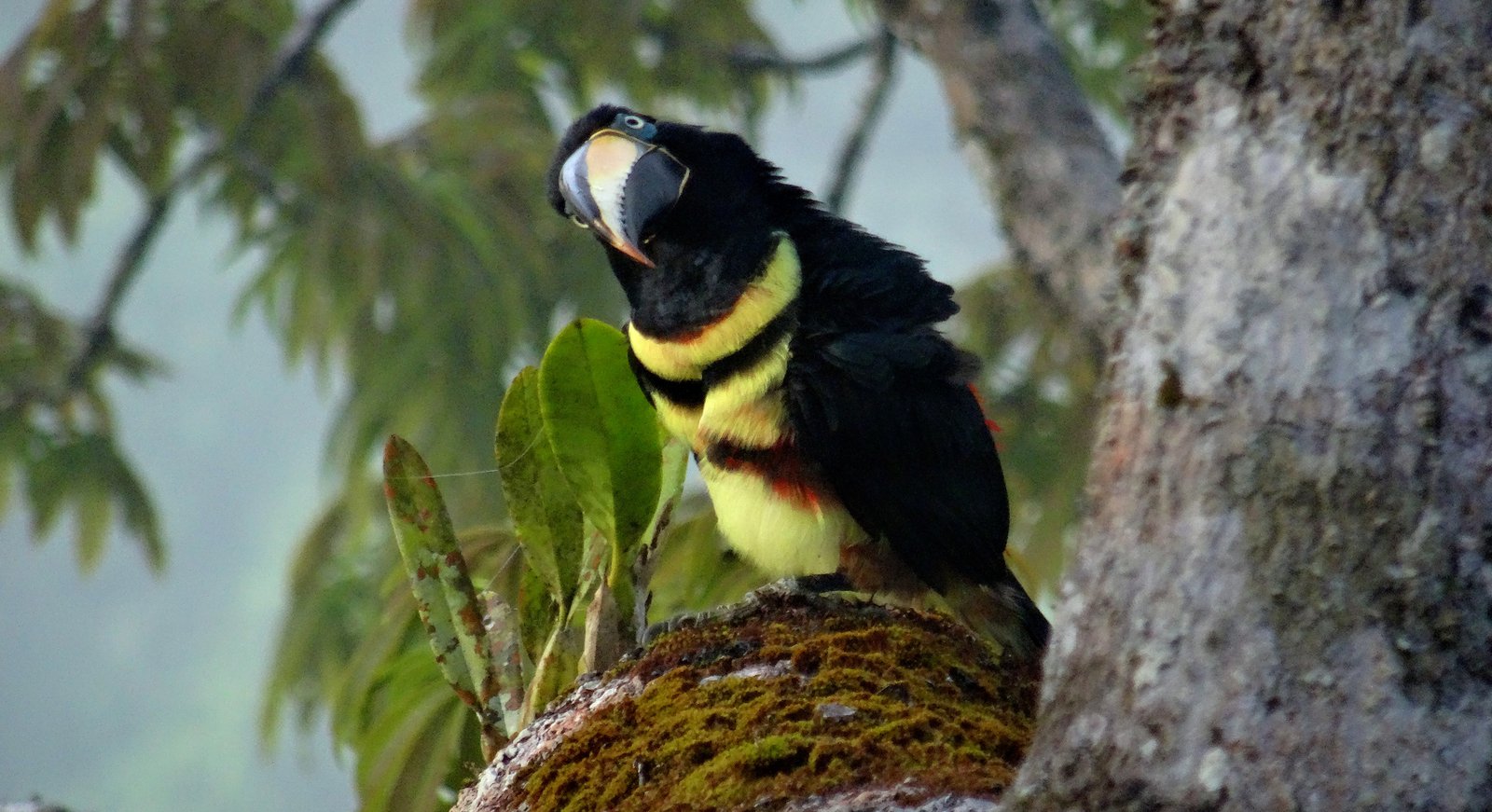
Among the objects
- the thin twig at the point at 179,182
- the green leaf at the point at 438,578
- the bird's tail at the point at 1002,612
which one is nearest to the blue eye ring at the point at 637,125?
the green leaf at the point at 438,578

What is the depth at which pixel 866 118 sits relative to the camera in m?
3.80

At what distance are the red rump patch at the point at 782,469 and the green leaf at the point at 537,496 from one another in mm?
208

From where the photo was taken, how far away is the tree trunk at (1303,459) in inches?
30.7

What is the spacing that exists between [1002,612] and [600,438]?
0.47 metres

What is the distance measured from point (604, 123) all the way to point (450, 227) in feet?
8.98

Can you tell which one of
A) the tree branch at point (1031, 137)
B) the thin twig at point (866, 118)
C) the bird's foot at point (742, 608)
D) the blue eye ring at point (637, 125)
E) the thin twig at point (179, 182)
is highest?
the thin twig at point (179, 182)

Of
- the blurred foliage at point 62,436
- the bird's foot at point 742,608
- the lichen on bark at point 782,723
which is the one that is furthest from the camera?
the blurred foliage at point 62,436

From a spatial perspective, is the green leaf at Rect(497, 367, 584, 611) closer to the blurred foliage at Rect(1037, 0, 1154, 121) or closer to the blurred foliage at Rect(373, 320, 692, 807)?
the blurred foliage at Rect(373, 320, 692, 807)

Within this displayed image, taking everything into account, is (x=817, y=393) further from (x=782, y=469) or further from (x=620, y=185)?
(x=620, y=185)

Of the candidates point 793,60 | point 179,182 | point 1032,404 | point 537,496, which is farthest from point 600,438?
point 179,182

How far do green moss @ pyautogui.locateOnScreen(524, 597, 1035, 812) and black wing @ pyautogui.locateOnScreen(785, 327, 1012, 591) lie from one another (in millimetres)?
244

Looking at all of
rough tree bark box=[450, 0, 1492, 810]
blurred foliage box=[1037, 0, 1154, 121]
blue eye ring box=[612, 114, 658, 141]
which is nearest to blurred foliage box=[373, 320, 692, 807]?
blue eye ring box=[612, 114, 658, 141]

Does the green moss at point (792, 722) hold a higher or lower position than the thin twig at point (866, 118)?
lower

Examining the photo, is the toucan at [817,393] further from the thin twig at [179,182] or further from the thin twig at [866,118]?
the thin twig at [179,182]
